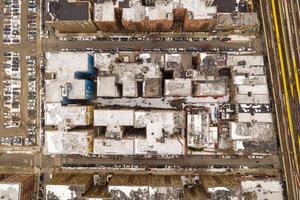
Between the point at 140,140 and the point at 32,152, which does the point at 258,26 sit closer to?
the point at 140,140

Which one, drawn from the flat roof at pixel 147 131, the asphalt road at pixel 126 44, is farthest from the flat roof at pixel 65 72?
the asphalt road at pixel 126 44

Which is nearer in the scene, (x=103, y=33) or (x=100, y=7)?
(x=100, y=7)

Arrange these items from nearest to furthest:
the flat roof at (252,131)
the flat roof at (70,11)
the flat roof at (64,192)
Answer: the flat roof at (64,192) → the flat roof at (70,11) → the flat roof at (252,131)

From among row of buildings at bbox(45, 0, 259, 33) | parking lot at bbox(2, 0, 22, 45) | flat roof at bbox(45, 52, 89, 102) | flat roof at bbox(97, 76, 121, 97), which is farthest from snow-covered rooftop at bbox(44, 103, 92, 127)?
parking lot at bbox(2, 0, 22, 45)

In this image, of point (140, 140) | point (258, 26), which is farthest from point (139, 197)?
point (258, 26)

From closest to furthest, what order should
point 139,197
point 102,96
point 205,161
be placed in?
point 139,197, point 102,96, point 205,161

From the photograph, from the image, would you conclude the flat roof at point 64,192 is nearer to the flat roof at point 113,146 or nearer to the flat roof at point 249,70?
the flat roof at point 113,146
